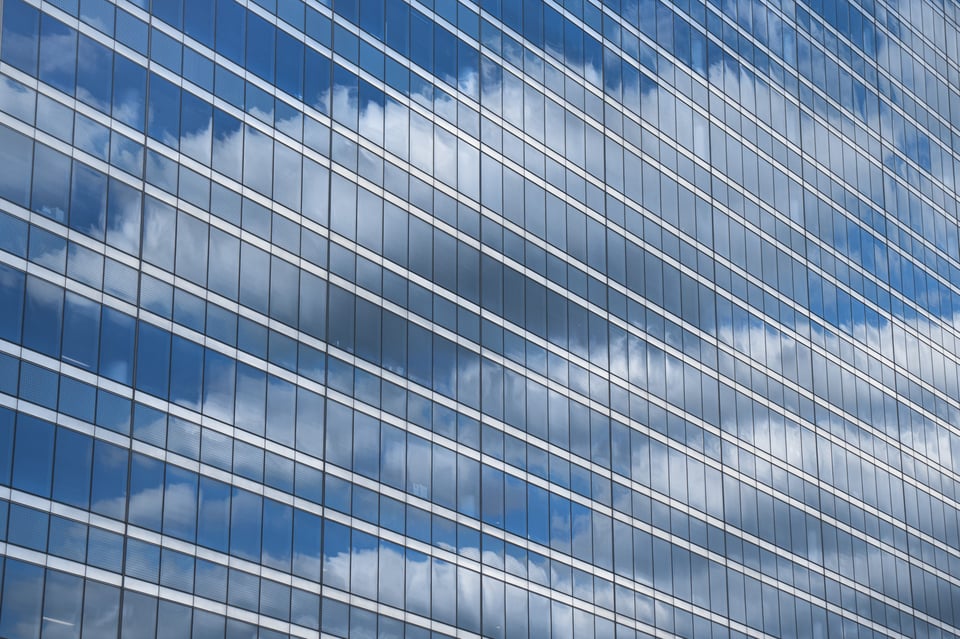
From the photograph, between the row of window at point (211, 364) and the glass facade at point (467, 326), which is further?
the glass facade at point (467, 326)

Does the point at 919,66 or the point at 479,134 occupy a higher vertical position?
the point at 919,66

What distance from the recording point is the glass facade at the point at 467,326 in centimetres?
5941

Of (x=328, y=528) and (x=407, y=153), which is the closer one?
(x=328, y=528)

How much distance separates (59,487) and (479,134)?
28.3 m

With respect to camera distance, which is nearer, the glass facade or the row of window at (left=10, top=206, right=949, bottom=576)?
the row of window at (left=10, top=206, right=949, bottom=576)

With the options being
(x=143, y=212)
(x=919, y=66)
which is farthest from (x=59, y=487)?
(x=919, y=66)

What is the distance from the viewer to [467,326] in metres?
74.4

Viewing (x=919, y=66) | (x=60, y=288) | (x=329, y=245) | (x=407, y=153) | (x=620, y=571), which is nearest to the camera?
(x=60, y=288)

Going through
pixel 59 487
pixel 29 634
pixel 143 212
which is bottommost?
pixel 29 634

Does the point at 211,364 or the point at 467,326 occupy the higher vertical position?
the point at 467,326

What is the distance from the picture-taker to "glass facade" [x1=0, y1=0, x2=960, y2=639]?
59.4m

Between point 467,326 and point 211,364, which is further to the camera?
point 467,326

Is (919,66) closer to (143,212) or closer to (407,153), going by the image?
(407,153)

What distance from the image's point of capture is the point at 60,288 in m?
58.7
